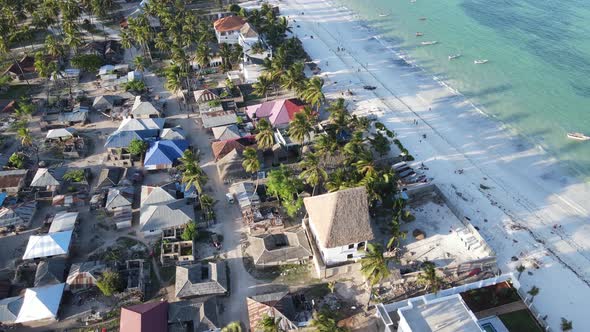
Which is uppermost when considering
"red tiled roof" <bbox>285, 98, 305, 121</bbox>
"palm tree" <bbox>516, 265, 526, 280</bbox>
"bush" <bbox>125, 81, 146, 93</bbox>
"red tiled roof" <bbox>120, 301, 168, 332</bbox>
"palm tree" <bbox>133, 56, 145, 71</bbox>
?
"palm tree" <bbox>133, 56, 145, 71</bbox>

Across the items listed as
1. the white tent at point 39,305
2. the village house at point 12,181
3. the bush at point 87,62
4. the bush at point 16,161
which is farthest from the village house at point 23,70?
the white tent at point 39,305

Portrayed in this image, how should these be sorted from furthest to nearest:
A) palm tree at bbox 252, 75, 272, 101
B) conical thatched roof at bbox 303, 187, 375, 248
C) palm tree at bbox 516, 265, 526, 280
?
palm tree at bbox 252, 75, 272, 101, palm tree at bbox 516, 265, 526, 280, conical thatched roof at bbox 303, 187, 375, 248

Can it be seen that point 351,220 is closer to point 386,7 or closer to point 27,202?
point 27,202

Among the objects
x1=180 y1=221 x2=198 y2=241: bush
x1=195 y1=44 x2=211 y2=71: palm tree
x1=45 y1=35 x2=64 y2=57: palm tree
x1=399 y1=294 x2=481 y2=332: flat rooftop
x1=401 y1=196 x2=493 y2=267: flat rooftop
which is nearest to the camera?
x1=399 y1=294 x2=481 y2=332: flat rooftop

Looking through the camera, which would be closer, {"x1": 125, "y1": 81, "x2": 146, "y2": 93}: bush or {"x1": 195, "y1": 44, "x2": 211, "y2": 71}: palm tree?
A: {"x1": 125, "y1": 81, "x2": 146, "y2": 93}: bush

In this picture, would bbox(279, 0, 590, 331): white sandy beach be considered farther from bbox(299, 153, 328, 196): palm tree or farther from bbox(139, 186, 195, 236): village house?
bbox(139, 186, 195, 236): village house

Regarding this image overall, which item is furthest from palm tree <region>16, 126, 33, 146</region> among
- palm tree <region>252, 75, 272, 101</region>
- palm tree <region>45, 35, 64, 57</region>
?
palm tree <region>252, 75, 272, 101</region>

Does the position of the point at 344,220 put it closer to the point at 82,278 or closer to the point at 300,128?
the point at 300,128
